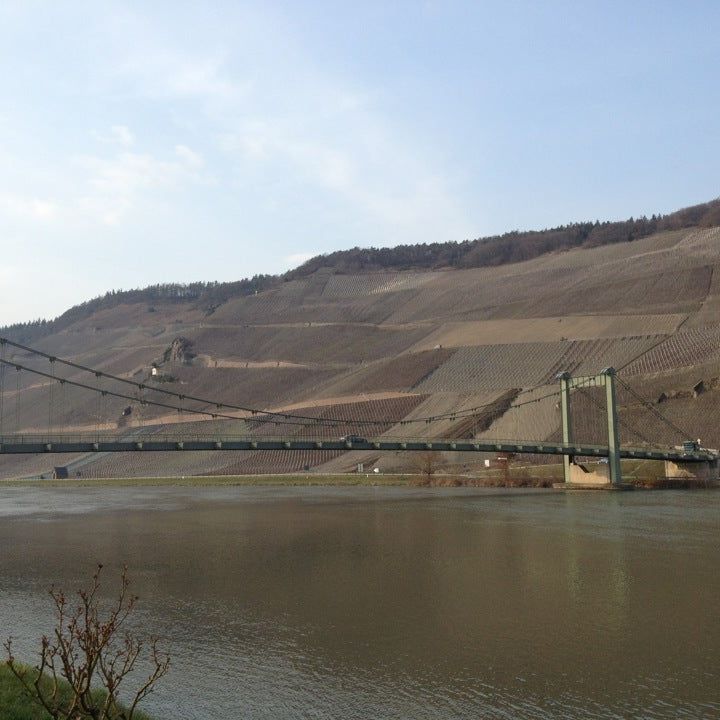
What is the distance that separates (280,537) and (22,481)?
53.9 meters

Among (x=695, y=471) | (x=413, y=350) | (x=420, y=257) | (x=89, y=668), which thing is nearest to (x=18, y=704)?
(x=89, y=668)

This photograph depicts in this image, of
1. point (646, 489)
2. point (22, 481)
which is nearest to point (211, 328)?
point (22, 481)

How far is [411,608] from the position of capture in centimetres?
1515

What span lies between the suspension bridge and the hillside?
0.52m

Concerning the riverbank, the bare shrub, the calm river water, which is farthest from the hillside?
the riverbank

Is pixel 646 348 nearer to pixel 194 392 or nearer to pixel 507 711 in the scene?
pixel 194 392

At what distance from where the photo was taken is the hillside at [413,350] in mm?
68750

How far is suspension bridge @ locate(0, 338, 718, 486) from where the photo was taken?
43.7 m

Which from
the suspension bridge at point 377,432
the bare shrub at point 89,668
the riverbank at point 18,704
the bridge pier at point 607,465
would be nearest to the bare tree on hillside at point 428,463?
the suspension bridge at point 377,432

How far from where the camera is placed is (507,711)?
31.6 feet

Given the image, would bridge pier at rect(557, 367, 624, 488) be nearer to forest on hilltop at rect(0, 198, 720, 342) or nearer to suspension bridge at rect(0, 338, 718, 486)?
suspension bridge at rect(0, 338, 718, 486)

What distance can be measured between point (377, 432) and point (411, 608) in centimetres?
5888

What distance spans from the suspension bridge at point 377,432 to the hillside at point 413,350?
0.52 m

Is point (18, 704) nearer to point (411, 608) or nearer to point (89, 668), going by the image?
point (89, 668)
